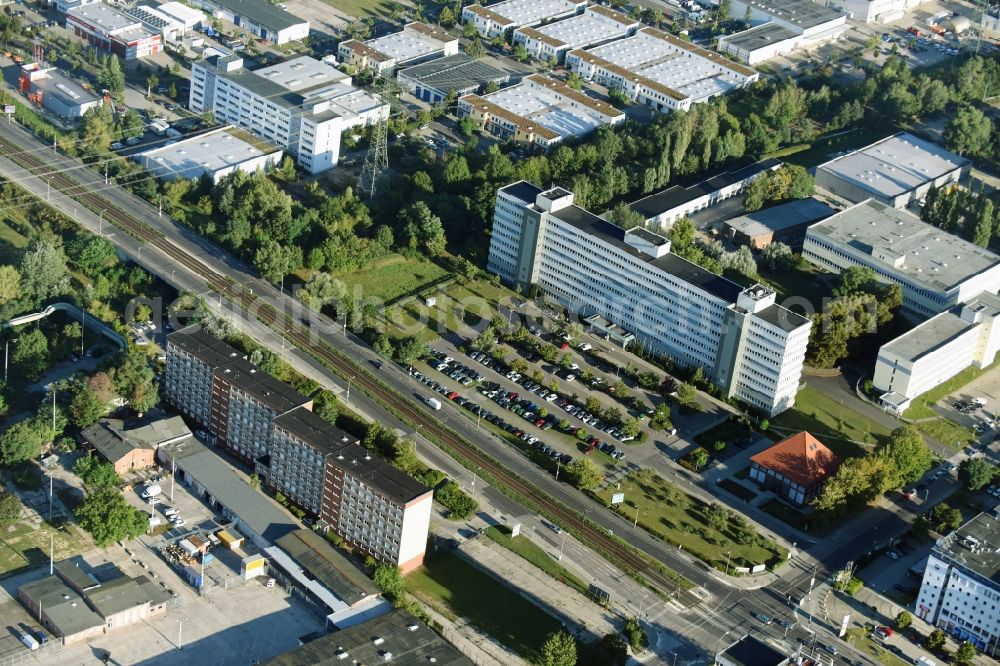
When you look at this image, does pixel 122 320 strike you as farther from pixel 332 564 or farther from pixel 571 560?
pixel 571 560

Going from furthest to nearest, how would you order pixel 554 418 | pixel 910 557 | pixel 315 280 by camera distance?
pixel 315 280
pixel 554 418
pixel 910 557

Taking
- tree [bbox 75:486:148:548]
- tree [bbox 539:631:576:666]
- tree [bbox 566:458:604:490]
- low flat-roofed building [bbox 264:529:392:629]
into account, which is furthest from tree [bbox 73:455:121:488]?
tree [bbox 539:631:576:666]

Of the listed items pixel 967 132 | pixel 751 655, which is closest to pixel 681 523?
pixel 751 655

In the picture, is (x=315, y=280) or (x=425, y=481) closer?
(x=425, y=481)

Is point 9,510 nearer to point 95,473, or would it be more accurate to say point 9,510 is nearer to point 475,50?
point 95,473

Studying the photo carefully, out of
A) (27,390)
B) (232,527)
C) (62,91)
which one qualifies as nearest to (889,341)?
(232,527)

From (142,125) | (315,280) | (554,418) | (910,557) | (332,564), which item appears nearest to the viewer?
(332,564)

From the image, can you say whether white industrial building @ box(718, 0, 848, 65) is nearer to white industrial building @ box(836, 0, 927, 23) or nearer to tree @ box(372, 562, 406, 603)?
white industrial building @ box(836, 0, 927, 23)
